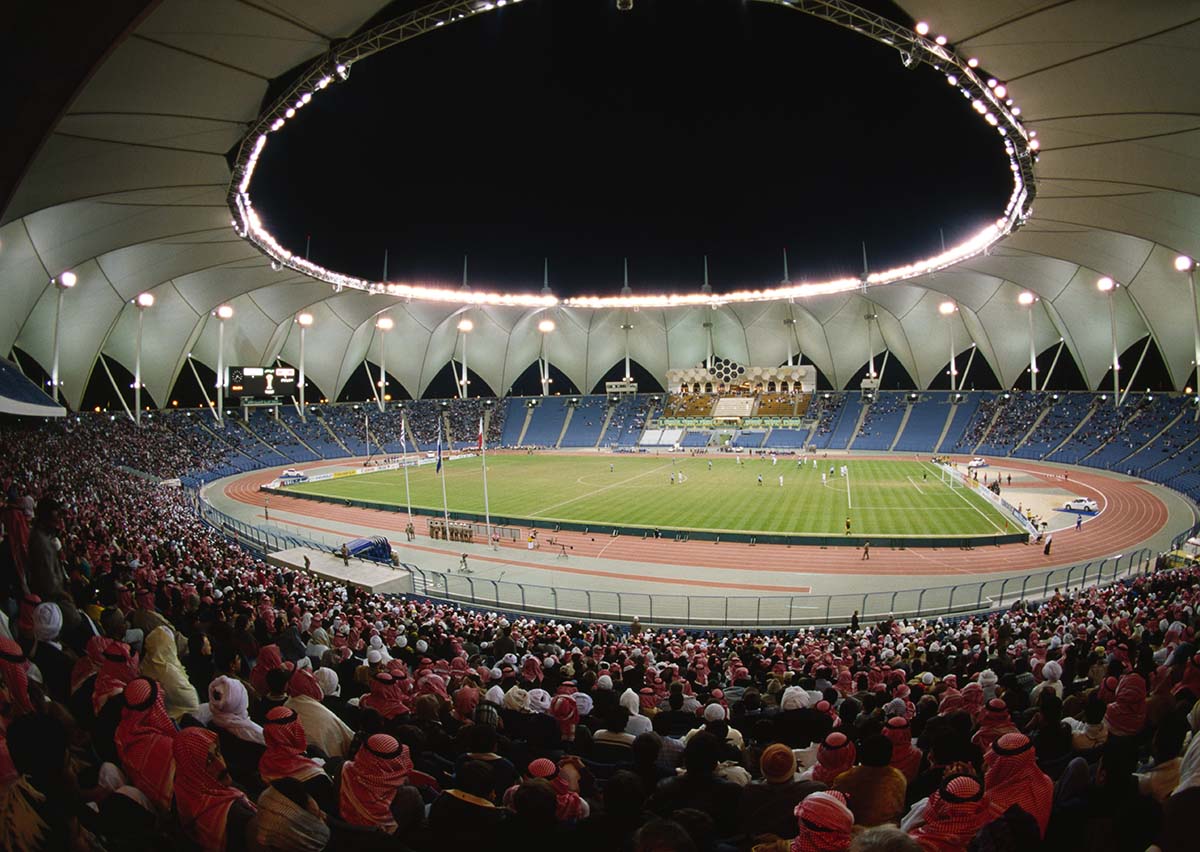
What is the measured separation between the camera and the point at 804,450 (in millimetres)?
71625

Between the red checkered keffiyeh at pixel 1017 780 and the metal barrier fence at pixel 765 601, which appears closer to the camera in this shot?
the red checkered keffiyeh at pixel 1017 780

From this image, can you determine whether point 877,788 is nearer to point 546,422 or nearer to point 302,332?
point 302,332

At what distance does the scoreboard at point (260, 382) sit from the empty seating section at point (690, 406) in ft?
162

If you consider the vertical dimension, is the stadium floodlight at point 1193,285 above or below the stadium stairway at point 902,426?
above

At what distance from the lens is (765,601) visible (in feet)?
63.9

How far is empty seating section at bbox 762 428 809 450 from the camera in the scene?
241 ft

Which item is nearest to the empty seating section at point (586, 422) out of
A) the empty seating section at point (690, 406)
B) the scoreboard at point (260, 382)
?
the empty seating section at point (690, 406)

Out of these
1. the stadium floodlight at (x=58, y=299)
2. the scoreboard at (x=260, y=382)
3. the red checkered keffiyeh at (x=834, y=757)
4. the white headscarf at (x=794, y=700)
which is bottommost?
the white headscarf at (x=794, y=700)

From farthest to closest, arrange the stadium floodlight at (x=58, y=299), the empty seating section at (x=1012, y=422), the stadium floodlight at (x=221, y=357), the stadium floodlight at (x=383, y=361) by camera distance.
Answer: the stadium floodlight at (x=383, y=361), the empty seating section at (x=1012, y=422), the stadium floodlight at (x=221, y=357), the stadium floodlight at (x=58, y=299)

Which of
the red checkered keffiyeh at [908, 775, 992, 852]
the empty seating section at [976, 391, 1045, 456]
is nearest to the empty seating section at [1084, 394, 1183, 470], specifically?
Result: the empty seating section at [976, 391, 1045, 456]

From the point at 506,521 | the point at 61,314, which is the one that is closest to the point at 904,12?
the point at 506,521

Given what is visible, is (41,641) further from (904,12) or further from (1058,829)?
(904,12)

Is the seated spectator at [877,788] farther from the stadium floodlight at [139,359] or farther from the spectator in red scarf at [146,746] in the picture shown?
the stadium floodlight at [139,359]

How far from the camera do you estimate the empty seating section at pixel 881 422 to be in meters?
71.1
